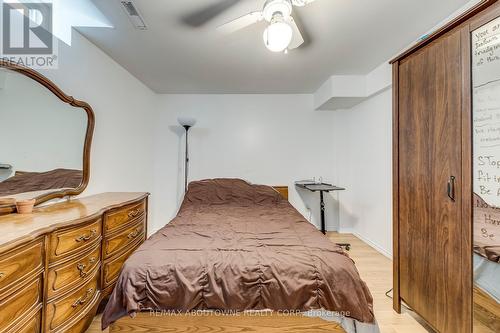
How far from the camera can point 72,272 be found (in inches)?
A: 54.7

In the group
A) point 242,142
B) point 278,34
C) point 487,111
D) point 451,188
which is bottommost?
point 451,188

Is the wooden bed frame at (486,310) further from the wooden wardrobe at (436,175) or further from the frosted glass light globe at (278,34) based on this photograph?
the frosted glass light globe at (278,34)

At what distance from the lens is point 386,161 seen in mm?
3004

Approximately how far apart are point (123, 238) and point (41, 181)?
0.72 meters

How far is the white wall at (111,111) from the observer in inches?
83.5

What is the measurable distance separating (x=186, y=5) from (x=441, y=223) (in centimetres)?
229

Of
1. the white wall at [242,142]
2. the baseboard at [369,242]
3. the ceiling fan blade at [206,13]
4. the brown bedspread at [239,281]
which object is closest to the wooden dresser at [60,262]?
the brown bedspread at [239,281]

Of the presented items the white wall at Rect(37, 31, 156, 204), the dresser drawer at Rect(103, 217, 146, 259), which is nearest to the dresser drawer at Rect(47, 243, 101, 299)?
the dresser drawer at Rect(103, 217, 146, 259)

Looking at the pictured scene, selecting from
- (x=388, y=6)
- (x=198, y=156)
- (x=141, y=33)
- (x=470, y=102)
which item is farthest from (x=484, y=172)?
(x=198, y=156)

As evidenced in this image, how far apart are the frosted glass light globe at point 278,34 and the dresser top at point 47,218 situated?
1564 mm

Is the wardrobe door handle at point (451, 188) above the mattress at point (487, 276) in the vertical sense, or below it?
above

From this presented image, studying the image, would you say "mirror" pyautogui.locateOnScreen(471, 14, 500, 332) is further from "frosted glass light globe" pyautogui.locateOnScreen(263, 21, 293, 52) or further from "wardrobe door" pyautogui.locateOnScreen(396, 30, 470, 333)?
"frosted glass light globe" pyautogui.locateOnScreen(263, 21, 293, 52)

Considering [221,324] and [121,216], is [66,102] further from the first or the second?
[221,324]

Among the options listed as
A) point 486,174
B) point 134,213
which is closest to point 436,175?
point 486,174
